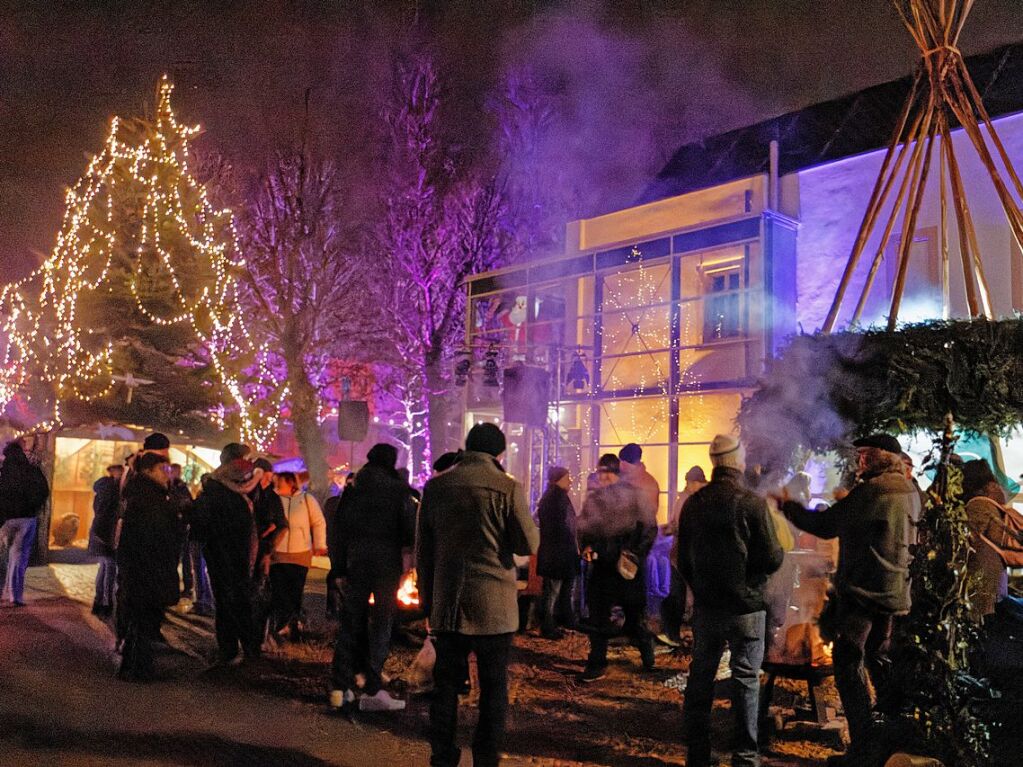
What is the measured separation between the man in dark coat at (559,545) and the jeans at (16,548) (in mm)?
6226

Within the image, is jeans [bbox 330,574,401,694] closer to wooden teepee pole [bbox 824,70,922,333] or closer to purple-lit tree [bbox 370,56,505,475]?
wooden teepee pole [bbox 824,70,922,333]

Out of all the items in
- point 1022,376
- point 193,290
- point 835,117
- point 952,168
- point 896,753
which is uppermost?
point 835,117

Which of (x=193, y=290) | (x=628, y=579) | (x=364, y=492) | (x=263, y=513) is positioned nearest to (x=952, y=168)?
(x=628, y=579)

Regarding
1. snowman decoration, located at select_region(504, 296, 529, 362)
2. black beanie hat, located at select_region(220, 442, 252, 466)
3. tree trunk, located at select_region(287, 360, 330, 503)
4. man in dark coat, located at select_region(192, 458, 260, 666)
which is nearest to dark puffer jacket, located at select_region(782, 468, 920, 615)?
man in dark coat, located at select_region(192, 458, 260, 666)

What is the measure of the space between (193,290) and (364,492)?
15.1 m

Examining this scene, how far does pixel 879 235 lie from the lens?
1202cm

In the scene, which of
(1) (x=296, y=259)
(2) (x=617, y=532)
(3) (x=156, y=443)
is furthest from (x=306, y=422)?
(2) (x=617, y=532)

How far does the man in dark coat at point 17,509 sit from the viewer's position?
1017 cm

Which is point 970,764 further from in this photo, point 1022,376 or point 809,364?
point 809,364

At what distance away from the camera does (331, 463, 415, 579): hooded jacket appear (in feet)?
19.4

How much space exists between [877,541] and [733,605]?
0.97 m

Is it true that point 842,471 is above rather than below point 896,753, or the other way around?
above

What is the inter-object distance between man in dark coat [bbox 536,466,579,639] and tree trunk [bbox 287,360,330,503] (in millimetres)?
13863

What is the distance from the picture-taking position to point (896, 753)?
403 cm
